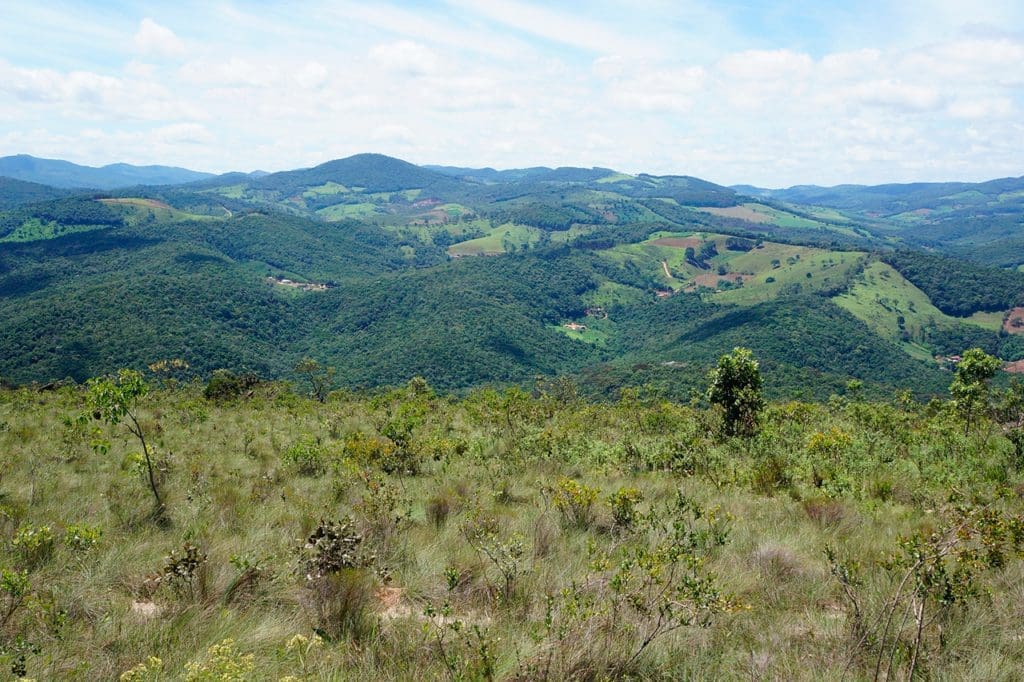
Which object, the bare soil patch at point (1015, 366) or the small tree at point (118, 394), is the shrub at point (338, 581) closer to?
the small tree at point (118, 394)

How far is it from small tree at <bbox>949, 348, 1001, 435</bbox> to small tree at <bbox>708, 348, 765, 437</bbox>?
858cm

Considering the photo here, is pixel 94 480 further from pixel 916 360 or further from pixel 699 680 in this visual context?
pixel 916 360

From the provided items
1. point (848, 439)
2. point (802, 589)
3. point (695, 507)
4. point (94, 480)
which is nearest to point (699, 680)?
point (802, 589)

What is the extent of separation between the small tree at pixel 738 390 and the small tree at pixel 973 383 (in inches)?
338

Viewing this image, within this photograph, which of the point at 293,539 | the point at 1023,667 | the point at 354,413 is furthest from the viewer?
the point at 354,413

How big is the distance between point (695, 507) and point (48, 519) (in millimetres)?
9181

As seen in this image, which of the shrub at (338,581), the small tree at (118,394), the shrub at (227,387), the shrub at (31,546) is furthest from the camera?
the shrub at (227,387)

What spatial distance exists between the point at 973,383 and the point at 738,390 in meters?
10.0

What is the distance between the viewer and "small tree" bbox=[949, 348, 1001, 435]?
19.8 metres

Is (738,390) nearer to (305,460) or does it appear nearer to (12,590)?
(305,460)

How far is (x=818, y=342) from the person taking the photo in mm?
171875

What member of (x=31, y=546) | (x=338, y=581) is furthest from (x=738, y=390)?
(x=31, y=546)

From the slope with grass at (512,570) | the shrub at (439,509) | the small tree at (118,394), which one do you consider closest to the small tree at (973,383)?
the slope with grass at (512,570)

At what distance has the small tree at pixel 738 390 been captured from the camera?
1777cm
